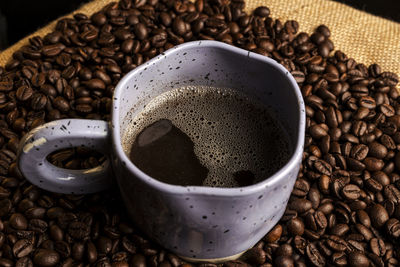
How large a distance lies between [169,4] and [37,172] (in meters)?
0.83

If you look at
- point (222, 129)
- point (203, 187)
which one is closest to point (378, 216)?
point (222, 129)

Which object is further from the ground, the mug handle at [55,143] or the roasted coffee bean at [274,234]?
the mug handle at [55,143]

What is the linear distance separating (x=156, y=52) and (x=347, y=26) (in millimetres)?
675

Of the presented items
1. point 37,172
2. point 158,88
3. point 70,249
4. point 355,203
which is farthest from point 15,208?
point 355,203

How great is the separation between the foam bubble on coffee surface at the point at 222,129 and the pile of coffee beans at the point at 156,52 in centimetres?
20

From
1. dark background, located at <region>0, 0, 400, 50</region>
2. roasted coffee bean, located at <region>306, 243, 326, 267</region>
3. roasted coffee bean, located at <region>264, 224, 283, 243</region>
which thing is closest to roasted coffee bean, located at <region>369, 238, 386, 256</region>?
roasted coffee bean, located at <region>306, 243, 326, 267</region>

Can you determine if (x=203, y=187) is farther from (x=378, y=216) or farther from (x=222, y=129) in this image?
(x=378, y=216)

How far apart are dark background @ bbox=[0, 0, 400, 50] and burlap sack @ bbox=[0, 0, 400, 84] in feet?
1.44

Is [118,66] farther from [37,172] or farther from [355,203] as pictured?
[355,203]

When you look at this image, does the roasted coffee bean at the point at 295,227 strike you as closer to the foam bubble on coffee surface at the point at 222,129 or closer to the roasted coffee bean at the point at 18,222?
the foam bubble on coffee surface at the point at 222,129

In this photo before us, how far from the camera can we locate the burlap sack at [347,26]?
170cm

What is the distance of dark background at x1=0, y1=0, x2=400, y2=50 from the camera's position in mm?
2203

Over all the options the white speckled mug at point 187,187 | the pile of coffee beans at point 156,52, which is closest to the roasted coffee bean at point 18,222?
the pile of coffee beans at point 156,52

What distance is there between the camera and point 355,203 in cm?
134
